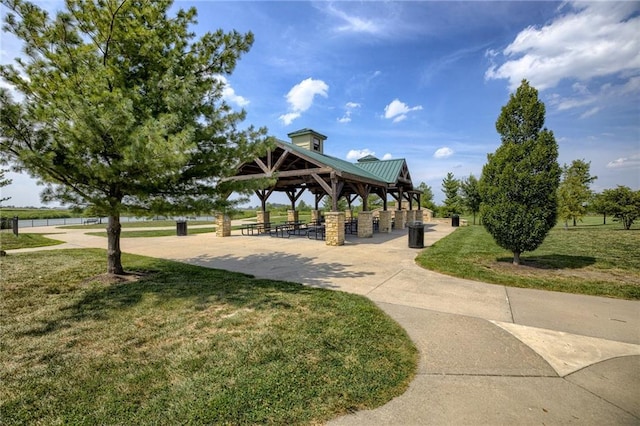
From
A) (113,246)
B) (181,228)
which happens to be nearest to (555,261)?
Result: (113,246)

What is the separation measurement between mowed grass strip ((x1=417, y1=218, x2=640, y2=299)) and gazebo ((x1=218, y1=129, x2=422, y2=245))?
16.4 ft

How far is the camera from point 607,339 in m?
3.88

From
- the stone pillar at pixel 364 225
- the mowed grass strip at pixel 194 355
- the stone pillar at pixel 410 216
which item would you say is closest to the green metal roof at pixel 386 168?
the stone pillar at pixel 364 225

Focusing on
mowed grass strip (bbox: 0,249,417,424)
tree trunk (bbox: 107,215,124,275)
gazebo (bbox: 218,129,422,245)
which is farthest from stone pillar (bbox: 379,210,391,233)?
tree trunk (bbox: 107,215,124,275)

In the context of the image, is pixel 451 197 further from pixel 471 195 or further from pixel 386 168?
pixel 386 168

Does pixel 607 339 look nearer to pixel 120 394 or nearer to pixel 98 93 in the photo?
pixel 120 394

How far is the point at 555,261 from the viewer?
28.0ft

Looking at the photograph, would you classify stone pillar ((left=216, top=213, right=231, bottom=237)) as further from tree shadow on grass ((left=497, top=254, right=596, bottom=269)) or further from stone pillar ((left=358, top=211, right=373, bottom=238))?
tree shadow on grass ((left=497, top=254, right=596, bottom=269))

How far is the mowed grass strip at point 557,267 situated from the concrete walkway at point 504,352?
1.79 feet

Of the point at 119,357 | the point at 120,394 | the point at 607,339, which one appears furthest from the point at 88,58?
the point at 607,339

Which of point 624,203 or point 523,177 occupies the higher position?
point 523,177

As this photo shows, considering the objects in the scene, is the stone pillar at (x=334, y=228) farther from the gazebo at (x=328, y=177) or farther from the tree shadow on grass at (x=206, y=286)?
the tree shadow on grass at (x=206, y=286)

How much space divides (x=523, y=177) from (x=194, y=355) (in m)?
8.25

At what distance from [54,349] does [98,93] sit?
4134 mm
